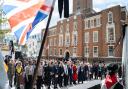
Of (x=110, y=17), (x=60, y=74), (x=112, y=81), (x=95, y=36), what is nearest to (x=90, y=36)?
(x=95, y=36)

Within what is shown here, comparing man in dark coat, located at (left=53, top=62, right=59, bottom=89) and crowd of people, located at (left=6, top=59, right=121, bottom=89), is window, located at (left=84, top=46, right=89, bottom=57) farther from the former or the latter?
man in dark coat, located at (left=53, top=62, right=59, bottom=89)

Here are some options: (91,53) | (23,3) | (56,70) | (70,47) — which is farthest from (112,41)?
(23,3)

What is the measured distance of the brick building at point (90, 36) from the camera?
5756 cm

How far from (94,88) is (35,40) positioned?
277ft

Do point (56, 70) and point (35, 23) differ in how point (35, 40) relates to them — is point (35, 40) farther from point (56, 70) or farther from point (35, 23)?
point (35, 23)

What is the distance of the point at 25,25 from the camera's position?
437 centimetres

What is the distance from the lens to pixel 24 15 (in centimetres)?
443

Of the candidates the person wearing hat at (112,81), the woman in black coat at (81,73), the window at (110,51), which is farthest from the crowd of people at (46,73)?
the window at (110,51)

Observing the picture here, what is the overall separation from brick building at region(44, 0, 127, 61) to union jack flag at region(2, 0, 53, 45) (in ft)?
141

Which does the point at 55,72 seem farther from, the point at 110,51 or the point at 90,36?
the point at 90,36

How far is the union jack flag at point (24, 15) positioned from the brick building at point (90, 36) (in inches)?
1696

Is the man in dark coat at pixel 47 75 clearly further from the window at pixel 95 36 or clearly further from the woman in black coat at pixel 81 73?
the window at pixel 95 36

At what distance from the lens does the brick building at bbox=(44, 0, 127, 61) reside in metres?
57.6

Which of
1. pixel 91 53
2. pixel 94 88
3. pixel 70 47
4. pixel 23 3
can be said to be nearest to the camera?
pixel 23 3
